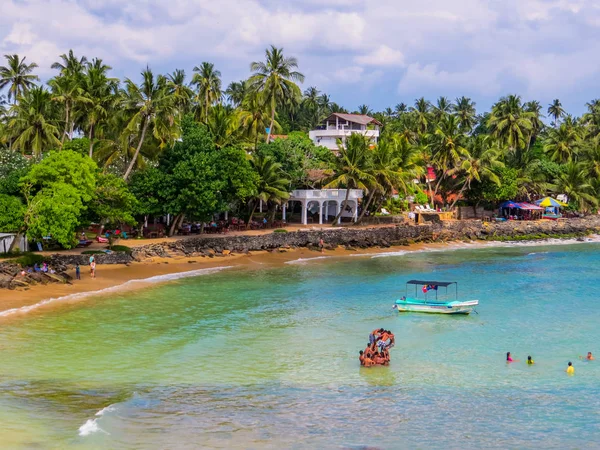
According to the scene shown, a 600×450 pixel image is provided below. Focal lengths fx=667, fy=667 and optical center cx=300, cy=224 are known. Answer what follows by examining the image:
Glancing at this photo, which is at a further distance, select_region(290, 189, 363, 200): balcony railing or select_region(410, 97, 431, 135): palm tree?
select_region(410, 97, 431, 135): palm tree

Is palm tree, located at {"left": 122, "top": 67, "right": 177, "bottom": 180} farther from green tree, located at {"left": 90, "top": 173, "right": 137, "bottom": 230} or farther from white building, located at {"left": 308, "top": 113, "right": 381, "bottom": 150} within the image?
white building, located at {"left": 308, "top": 113, "right": 381, "bottom": 150}

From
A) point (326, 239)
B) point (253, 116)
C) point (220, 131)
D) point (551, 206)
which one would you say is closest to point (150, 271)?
→ point (220, 131)

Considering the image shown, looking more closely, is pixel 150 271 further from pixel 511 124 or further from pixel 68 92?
pixel 511 124

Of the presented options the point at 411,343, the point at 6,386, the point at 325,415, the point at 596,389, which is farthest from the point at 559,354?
the point at 6,386

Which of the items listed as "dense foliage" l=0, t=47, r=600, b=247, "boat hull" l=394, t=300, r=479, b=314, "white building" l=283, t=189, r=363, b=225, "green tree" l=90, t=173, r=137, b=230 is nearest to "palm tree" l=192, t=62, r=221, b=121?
"dense foliage" l=0, t=47, r=600, b=247

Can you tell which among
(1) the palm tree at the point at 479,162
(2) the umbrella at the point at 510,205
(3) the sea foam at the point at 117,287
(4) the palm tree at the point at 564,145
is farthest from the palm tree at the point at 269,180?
(4) the palm tree at the point at 564,145

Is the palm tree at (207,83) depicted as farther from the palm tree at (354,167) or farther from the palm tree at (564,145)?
the palm tree at (564,145)
